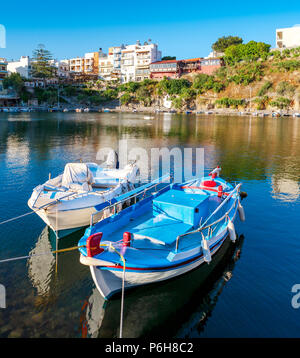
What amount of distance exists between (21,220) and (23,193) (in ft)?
16.0

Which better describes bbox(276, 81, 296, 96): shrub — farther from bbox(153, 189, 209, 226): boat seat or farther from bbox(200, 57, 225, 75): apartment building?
bbox(153, 189, 209, 226): boat seat

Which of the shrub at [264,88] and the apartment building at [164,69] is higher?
the apartment building at [164,69]

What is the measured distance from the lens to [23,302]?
400 inches

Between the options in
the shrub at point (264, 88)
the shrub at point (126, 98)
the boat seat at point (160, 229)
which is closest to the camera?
the boat seat at point (160, 229)

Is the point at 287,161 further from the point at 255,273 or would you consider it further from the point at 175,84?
the point at 175,84

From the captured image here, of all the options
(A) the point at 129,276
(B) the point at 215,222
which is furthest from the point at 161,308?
(B) the point at 215,222

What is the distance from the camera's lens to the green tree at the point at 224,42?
142 meters

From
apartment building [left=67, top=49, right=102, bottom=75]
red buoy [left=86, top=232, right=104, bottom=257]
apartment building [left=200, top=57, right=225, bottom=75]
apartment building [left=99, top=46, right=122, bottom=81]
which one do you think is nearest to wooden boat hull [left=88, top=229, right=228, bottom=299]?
red buoy [left=86, top=232, right=104, bottom=257]

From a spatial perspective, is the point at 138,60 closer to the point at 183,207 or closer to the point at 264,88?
the point at 264,88

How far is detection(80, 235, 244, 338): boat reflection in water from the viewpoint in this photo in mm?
9281

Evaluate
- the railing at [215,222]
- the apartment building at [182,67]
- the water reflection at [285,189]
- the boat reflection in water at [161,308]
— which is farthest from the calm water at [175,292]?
the apartment building at [182,67]

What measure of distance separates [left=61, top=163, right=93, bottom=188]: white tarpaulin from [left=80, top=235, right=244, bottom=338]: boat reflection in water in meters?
7.49

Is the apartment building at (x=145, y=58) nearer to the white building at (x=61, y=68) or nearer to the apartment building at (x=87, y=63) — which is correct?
the apartment building at (x=87, y=63)
